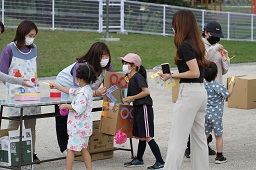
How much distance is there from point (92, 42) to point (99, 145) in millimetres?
14200

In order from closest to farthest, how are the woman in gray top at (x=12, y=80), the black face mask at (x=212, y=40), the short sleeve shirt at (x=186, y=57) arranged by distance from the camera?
the short sleeve shirt at (x=186, y=57)
the woman in gray top at (x=12, y=80)
the black face mask at (x=212, y=40)

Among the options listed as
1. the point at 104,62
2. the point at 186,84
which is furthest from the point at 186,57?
the point at 104,62

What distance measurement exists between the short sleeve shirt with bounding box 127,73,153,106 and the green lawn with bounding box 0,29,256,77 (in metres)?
9.73

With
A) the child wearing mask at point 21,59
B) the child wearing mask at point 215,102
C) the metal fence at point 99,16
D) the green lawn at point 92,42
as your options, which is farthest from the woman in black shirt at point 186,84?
the metal fence at point 99,16

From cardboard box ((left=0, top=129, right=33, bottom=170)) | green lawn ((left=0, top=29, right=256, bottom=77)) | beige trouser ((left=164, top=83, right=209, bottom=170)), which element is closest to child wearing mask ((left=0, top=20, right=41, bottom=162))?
cardboard box ((left=0, top=129, right=33, bottom=170))

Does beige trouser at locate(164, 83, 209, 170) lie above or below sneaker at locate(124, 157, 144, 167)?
above

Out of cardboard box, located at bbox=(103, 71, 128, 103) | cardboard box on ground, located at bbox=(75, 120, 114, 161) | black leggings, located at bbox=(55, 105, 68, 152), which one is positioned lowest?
cardboard box on ground, located at bbox=(75, 120, 114, 161)

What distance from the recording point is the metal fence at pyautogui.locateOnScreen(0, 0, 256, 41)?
24.7m

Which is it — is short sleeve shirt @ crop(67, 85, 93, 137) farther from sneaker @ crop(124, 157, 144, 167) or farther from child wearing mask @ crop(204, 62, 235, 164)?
child wearing mask @ crop(204, 62, 235, 164)

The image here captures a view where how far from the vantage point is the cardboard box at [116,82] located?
330 inches

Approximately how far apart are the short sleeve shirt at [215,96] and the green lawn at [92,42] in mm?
9681

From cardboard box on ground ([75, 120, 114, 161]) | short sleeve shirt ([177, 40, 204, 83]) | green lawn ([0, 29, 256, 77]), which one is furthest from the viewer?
green lawn ([0, 29, 256, 77])

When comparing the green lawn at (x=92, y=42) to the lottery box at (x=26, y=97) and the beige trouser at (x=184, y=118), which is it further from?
the beige trouser at (x=184, y=118)

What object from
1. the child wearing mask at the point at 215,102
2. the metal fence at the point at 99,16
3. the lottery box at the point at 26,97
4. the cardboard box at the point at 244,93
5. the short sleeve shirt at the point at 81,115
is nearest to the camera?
the short sleeve shirt at the point at 81,115
